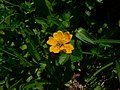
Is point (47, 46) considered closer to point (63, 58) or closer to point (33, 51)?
point (33, 51)

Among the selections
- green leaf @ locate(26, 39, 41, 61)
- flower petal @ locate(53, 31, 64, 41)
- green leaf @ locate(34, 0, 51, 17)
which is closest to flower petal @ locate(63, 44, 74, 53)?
flower petal @ locate(53, 31, 64, 41)

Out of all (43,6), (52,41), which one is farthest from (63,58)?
(43,6)

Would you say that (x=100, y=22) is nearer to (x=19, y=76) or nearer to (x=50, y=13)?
(x=50, y=13)

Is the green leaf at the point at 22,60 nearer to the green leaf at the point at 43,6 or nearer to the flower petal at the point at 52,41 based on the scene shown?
the flower petal at the point at 52,41

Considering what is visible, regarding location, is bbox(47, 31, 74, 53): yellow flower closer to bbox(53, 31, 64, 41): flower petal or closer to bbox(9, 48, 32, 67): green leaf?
bbox(53, 31, 64, 41): flower petal

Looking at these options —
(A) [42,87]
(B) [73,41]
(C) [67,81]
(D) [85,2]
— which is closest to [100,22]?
(D) [85,2]

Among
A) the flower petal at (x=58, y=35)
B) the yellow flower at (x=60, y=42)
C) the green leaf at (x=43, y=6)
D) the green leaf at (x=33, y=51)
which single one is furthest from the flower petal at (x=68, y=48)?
the green leaf at (x=43, y=6)

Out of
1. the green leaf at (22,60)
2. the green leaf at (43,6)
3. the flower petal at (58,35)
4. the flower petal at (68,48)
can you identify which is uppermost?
the green leaf at (43,6)
